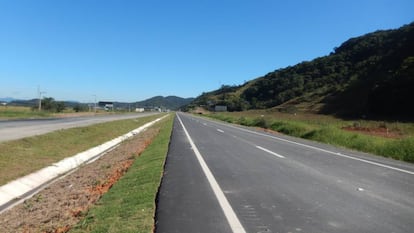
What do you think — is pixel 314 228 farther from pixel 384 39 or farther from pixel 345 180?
pixel 384 39

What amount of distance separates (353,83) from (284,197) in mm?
89868

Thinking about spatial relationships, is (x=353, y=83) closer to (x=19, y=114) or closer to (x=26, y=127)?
(x=19, y=114)

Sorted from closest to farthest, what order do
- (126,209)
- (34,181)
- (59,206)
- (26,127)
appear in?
1. (126,209)
2. (59,206)
3. (34,181)
4. (26,127)

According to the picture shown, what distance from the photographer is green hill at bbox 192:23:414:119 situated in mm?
58972

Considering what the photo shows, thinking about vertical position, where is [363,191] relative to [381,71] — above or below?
below

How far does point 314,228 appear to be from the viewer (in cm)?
575

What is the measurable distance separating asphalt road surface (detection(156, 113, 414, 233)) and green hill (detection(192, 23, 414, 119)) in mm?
47690

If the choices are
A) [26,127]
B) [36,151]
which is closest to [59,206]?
[36,151]

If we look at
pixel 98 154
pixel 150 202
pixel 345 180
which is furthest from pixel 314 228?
pixel 98 154

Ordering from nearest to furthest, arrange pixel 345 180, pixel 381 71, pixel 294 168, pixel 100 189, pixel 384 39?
1. pixel 345 180
2. pixel 100 189
3. pixel 294 168
4. pixel 381 71
5. pixel 384 39

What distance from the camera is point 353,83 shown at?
301 feet

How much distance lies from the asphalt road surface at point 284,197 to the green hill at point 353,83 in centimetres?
4769

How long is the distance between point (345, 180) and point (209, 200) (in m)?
3.92

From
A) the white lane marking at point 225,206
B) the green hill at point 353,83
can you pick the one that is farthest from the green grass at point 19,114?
the white lane marking at point 225,206
